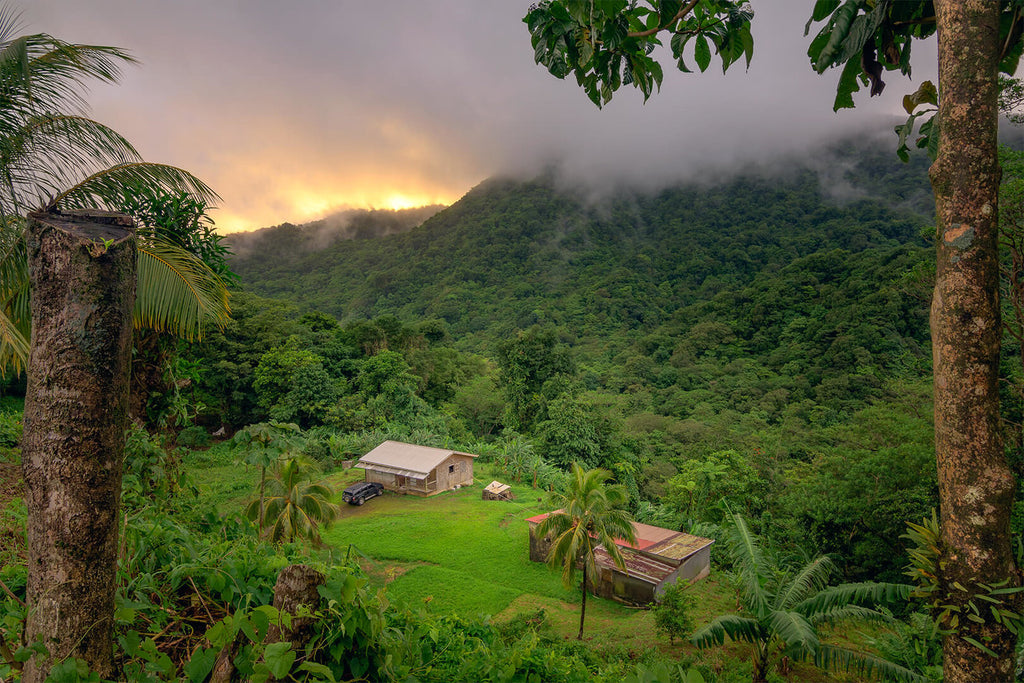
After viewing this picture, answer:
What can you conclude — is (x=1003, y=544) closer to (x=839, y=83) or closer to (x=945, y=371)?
(x=945, y=371)

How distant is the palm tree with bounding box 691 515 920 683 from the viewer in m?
6.21

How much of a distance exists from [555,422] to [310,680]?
25077 millimetres

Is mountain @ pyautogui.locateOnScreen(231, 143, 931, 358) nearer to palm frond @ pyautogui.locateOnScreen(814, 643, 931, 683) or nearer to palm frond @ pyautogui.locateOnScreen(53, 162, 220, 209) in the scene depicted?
palm frond @ pyautogui.locateOnScreen(814, 643, 931, 683)

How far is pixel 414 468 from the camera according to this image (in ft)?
71.2

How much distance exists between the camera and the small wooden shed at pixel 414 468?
21906 millimetres

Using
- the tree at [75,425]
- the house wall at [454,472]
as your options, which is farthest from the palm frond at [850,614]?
the house wall at [454,472]

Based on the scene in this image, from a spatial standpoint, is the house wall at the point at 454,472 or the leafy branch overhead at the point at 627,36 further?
the house wall at the point at 454,472

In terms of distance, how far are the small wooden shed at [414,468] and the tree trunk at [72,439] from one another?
20588 millimetres

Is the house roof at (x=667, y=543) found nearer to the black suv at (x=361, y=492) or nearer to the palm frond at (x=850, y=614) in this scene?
the palm frond at (x=850, y=614)

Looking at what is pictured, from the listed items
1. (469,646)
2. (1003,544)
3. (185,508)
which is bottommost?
(469,646)

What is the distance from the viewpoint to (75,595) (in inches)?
59.5

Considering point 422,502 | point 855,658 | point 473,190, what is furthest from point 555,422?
point 473,190

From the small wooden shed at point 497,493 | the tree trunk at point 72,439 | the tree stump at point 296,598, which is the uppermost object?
the tree trunk at point 72,439

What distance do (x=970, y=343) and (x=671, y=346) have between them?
46.5m
